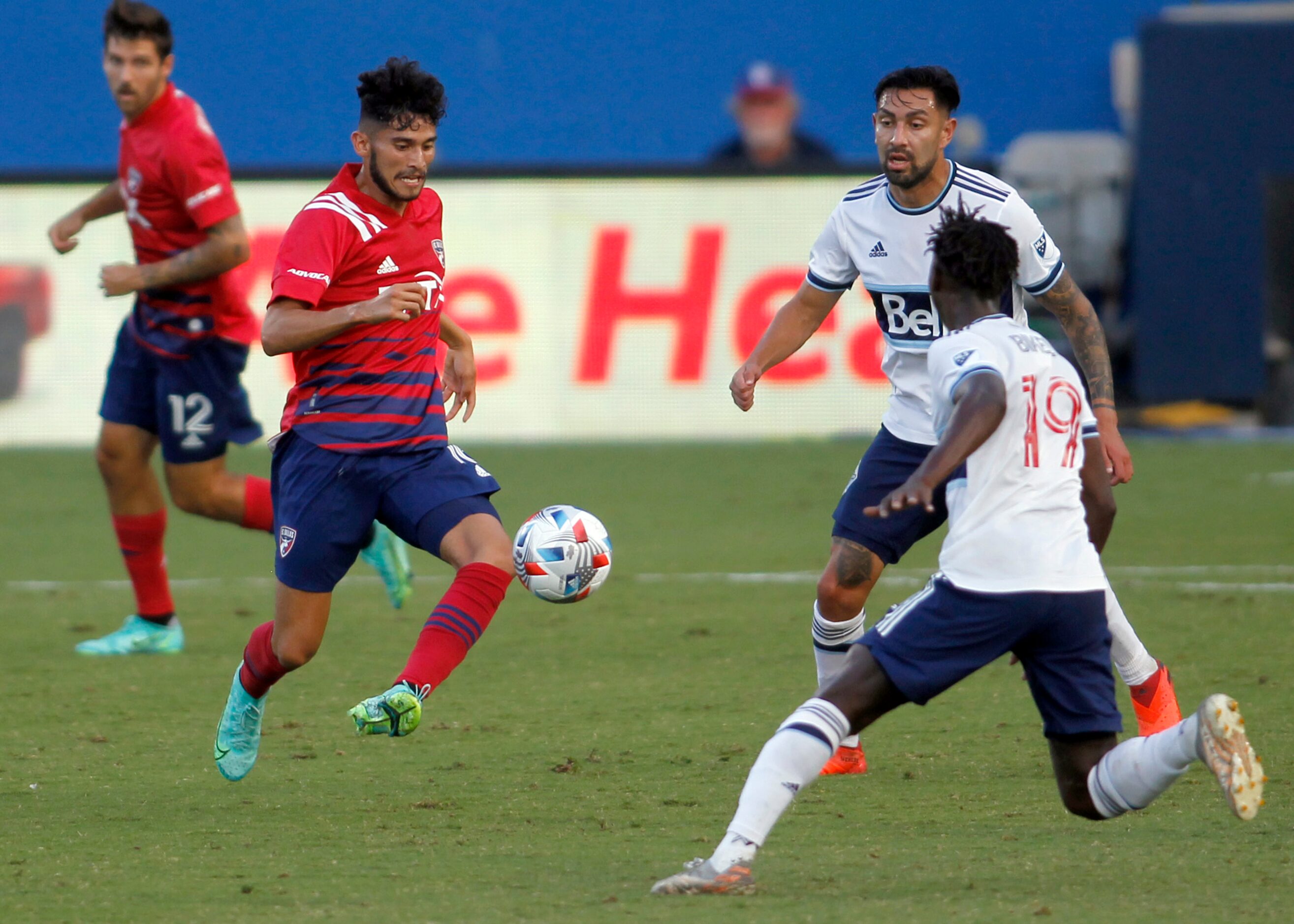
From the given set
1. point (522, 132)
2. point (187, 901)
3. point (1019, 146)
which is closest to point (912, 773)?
point (187, 901)

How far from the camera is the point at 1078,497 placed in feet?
13.6

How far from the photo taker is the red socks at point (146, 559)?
24.3 ft

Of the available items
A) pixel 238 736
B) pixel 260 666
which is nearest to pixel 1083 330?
pixel 260 666

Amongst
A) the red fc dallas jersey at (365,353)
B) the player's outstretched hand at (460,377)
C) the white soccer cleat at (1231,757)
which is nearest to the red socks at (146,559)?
the player's outstretched hand at (460,377)

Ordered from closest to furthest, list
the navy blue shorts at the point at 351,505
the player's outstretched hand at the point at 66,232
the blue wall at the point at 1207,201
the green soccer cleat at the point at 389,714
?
the green soccer cleat at the point at 389,714
the navy blue shorts at the point at 351,505
the player's outstretched hand at the point at 66,232
the blue wall at the point at 1207,201

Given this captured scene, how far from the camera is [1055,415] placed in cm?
405

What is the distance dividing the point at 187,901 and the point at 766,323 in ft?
33.0

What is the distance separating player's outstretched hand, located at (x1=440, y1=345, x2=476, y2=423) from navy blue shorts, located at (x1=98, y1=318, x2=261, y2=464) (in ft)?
5.59

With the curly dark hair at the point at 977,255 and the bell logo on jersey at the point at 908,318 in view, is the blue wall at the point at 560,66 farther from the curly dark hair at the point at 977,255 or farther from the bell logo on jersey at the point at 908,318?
the curly dark hair at the point at 977,255

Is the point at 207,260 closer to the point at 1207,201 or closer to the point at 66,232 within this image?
the point at 66,232

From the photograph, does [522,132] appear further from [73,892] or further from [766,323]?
[73,892]

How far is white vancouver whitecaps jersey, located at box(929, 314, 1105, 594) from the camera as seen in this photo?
157 inches

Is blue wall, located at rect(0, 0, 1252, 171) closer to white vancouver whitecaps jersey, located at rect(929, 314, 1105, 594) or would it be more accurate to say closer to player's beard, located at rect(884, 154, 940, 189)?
player's beard, located at rect(884, 154, 940, 189)

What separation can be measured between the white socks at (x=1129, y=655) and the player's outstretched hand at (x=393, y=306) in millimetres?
2206
